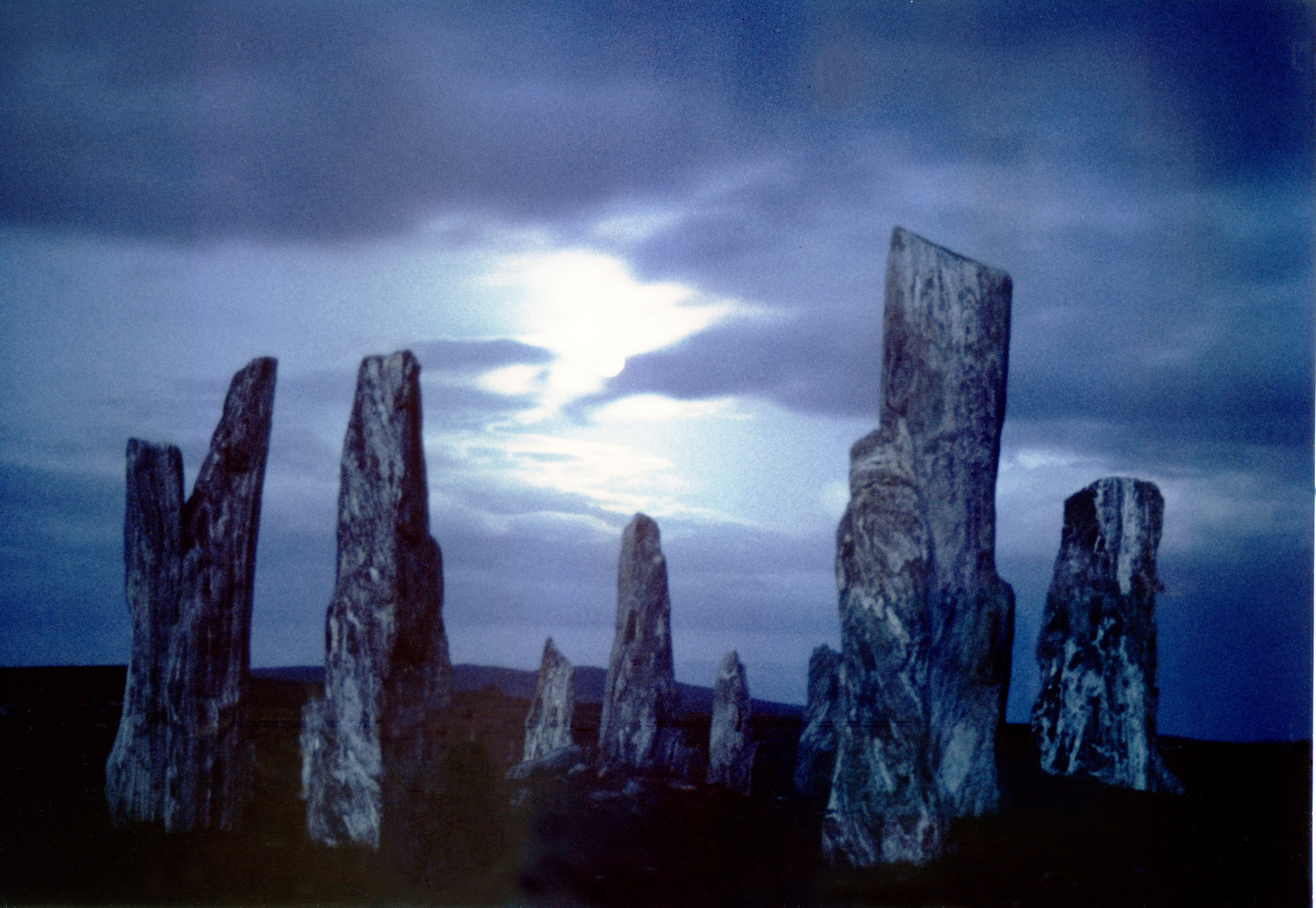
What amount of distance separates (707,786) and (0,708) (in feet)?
16.2

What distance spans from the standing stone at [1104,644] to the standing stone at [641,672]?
3.06 m

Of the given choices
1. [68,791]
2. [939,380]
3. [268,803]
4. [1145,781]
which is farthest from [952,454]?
[68,791]

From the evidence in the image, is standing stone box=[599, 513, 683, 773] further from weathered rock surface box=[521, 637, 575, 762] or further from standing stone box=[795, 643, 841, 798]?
standing stone box=[795, 643, 841, 798]

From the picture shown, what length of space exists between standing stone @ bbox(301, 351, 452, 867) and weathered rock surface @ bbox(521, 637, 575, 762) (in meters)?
3.12

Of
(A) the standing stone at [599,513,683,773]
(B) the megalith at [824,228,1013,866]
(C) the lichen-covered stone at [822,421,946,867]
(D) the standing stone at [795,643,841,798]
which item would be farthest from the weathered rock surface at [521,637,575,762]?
(C) the lichen-covered stone at [822,421,946,867]

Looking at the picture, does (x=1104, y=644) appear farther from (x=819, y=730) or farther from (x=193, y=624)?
(x=193, y=624)

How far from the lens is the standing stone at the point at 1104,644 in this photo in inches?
380

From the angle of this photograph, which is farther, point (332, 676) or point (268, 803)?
point (268, 803)

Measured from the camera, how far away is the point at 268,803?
783 cm

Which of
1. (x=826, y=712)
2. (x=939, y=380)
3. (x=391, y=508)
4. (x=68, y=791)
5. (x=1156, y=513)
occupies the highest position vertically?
(x=939, y=380)

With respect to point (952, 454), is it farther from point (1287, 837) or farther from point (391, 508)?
point (391, 508)

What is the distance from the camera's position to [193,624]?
7.60 m

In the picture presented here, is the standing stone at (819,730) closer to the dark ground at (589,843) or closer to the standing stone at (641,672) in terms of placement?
the dark ground at (589,843)

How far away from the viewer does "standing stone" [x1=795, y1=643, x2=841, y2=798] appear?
9422mm
